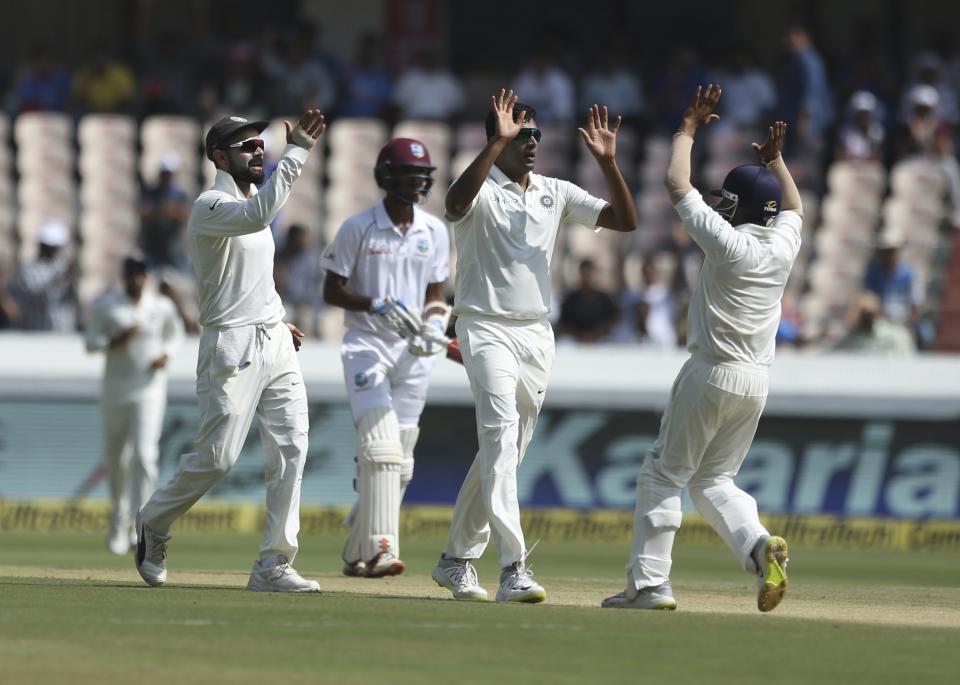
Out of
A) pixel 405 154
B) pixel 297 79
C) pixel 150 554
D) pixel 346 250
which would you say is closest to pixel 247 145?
pixel 405 154

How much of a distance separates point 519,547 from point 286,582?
3.55 feet

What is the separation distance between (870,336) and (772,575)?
7774 millimetres

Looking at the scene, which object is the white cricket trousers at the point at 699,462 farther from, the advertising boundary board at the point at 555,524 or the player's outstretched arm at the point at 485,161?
the advertising boundary board at the point at 555,524

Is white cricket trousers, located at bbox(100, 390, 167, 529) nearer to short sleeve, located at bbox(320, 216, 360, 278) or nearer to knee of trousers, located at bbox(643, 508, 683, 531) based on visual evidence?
short sleeve, located at bbox(320, 216, 360, 278)

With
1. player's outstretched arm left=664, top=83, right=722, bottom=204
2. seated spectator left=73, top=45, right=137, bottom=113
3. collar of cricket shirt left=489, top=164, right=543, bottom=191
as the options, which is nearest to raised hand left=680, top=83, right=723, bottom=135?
player's outstretched arm left=664, top=83, right=722, bottom=204

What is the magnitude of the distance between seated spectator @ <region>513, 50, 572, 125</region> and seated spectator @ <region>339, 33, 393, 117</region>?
1.45 metres

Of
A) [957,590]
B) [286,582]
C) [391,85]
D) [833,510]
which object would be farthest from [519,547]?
[391,85]

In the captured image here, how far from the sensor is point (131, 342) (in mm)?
13102

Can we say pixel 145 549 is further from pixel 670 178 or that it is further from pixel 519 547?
pixel 670 178

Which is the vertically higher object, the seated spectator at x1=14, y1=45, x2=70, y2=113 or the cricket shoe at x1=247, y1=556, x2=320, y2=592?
the seated spectator at x1=14, y1=45, x2=70, y2=113

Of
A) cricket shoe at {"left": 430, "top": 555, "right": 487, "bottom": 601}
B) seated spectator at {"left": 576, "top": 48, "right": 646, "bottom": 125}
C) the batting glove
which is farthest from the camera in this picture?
seated spectator at {"left": 576, "top": 48, "right": 646, "bottom": 125}

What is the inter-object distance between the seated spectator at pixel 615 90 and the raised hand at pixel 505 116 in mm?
11355

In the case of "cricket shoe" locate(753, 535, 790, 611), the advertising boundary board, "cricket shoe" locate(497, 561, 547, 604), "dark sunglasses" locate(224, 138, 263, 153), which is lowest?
the advertising boundary board

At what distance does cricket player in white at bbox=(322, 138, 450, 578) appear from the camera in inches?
377
